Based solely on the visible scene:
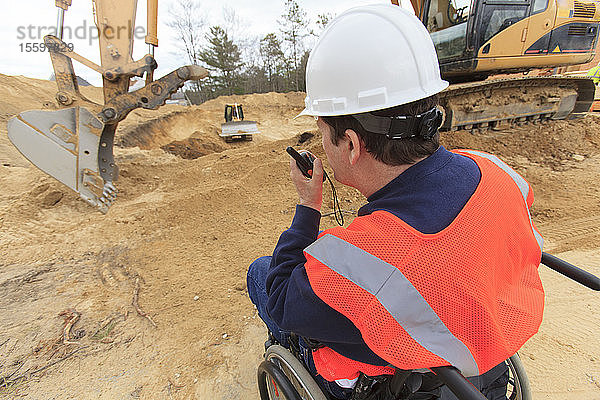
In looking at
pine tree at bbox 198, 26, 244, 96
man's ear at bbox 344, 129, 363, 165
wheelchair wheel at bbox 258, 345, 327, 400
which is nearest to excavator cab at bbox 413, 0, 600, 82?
man's ear at bbox 344, 129, 363, 165

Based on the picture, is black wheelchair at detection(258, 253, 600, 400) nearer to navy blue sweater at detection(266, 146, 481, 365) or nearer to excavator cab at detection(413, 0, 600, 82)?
navy blue sweater at detection(266, 146, 481, 365)

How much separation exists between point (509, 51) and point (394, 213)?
266 inches

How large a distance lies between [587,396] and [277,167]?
486cm

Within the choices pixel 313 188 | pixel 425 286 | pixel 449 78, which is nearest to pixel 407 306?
pixel 425 286

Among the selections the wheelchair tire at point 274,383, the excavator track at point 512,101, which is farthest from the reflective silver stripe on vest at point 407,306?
the excavator track at point 512,101

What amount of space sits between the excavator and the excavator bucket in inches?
0.5

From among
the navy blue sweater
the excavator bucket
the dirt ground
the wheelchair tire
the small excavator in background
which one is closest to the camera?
the navy blue sweater

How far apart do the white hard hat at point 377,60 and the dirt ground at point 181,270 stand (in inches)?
81.1

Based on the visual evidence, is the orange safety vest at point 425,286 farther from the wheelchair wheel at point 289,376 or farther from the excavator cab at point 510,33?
the excavator cab at point 510,33

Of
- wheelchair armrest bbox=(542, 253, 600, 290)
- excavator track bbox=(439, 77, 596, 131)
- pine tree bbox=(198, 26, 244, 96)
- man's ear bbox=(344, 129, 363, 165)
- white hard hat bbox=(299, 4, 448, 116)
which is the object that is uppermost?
pine tree bbox=(198, 26, 244, 96)

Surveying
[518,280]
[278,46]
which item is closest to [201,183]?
[518,280]

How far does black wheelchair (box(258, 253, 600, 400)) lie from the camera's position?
799 mm

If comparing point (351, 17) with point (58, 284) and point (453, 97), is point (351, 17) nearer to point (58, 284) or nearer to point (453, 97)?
point (58, 284)

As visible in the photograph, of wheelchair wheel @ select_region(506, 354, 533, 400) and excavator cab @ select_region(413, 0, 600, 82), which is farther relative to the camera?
excavator cab @ select_region(413, 0, 600, 82)
